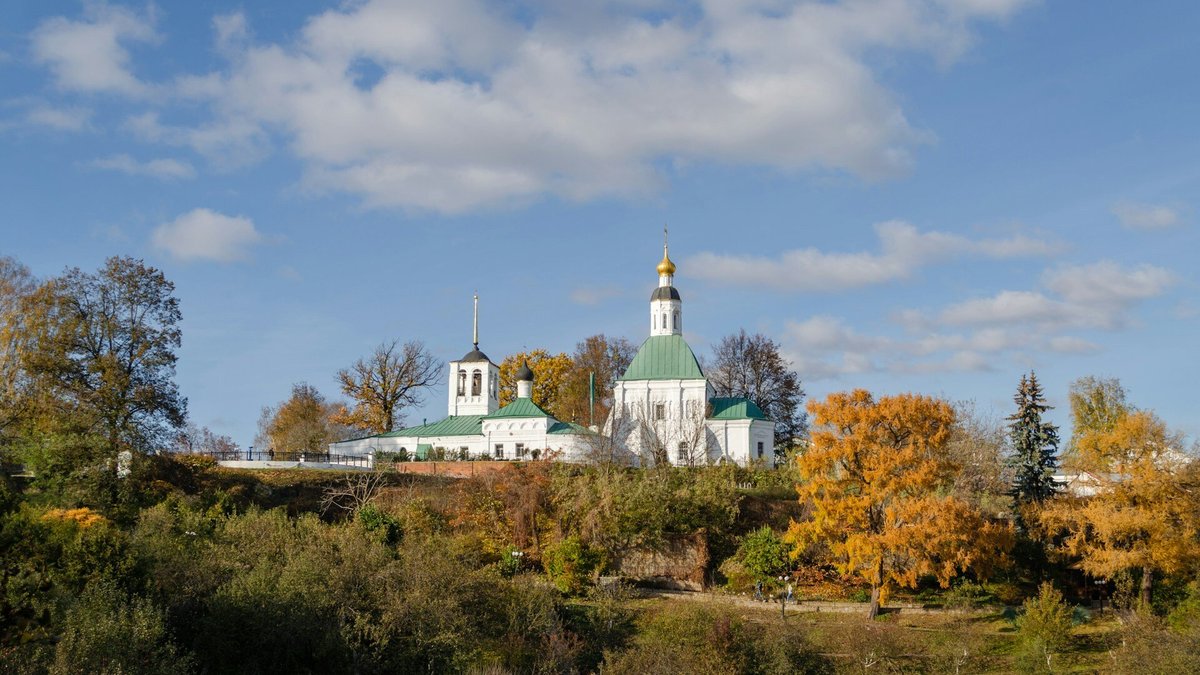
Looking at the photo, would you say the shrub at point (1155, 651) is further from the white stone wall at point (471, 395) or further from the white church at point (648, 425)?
the white stone wall at point (471, 395)

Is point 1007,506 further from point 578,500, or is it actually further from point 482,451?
point 482,451

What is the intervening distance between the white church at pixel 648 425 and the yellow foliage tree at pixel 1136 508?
18723 mm

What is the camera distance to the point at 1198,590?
98.8ft

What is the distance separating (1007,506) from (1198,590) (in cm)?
925

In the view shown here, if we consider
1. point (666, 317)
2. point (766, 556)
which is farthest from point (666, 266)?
point (766, 556)

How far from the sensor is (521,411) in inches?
2143

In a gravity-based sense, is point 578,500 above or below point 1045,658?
above

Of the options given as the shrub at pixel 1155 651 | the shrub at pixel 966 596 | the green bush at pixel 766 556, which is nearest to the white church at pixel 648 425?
the green bush at pixel 766 556

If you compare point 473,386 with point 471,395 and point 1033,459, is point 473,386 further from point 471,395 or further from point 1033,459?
Result: point 1033,459

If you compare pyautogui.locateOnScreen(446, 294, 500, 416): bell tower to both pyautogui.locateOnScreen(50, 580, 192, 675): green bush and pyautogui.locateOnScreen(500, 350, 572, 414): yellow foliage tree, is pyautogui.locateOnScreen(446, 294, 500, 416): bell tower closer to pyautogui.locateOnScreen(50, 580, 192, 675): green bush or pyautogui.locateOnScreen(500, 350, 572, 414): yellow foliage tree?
pyautogui.locateOnScreen(500, 350, 572, 414): yellow foliage tree

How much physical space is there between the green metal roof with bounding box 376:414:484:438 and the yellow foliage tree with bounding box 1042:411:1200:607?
97.6ft

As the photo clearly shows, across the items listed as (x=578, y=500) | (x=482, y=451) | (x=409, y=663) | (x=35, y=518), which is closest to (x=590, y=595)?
(x=578, y=500)

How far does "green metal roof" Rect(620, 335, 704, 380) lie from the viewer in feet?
181

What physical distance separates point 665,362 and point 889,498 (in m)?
24.0
